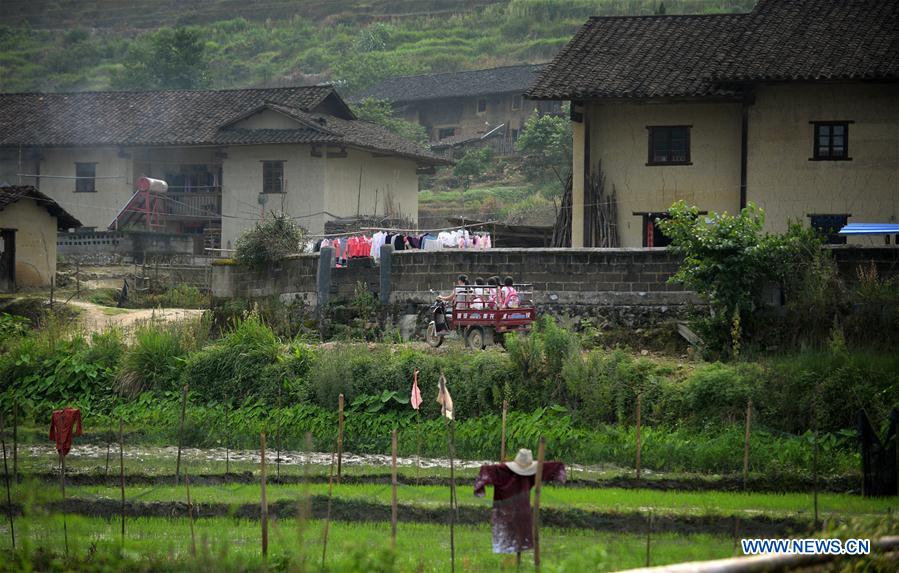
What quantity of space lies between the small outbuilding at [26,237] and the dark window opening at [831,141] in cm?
2258

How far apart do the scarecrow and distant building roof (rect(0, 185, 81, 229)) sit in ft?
88.8

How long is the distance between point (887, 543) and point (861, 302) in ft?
46.3

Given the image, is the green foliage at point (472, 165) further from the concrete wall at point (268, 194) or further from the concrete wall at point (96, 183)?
the concrete wall at point (96, 183)

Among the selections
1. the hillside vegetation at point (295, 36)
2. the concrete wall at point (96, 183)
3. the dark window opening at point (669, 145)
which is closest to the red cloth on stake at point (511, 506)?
the dark window opening at point (669, 145)

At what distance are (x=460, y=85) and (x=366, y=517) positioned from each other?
49.9 m

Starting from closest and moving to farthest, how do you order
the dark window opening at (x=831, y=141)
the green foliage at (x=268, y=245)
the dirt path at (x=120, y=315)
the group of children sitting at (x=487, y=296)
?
the group of children sitting at (x=487, y=296)
the dark window opening at (x=831, y=141)
the dirt path at (x=120, y=315)
the green foliage at (x=268, y=245)

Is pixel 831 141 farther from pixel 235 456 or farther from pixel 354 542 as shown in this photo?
pixel 354 542

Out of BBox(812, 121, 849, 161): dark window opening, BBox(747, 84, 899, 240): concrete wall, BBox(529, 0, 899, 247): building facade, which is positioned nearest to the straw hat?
BBox(529, 0, 899, 247): building facade

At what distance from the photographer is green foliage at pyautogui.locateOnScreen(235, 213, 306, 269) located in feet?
113

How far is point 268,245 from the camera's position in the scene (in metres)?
34.5

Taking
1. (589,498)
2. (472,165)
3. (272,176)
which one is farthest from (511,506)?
(472,165)

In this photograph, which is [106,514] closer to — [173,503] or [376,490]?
[173,503]

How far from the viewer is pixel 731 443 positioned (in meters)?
23.1

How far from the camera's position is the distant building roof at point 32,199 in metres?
38.1
